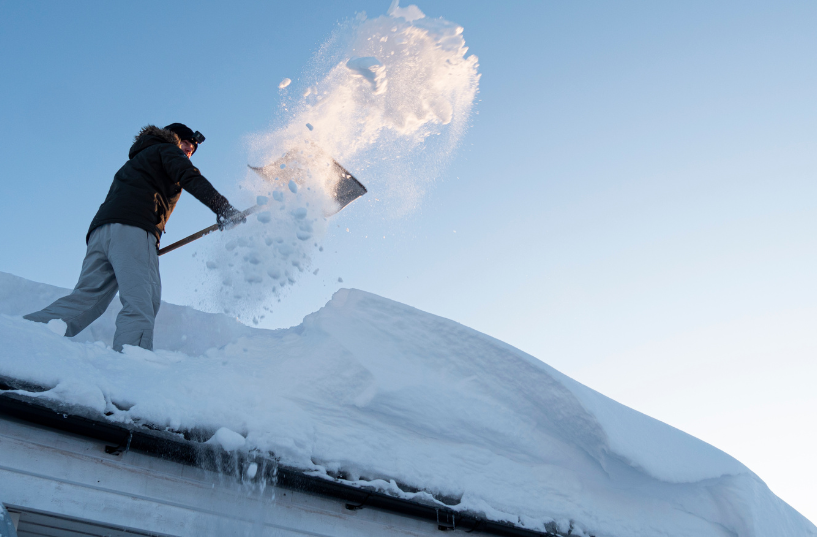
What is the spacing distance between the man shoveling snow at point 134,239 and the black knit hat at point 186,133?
37cm

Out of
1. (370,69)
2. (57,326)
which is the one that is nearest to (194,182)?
(57,326)

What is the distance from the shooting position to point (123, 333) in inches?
90.9

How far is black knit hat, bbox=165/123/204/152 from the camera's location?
3.23m

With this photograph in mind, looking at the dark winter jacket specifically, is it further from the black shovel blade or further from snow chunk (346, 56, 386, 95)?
snow chunk (346, 56, 386, 95)

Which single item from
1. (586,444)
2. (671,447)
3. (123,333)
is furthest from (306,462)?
(671,447)

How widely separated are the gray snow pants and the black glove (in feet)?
1.11

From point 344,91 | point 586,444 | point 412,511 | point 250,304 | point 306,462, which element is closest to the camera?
point 306,462

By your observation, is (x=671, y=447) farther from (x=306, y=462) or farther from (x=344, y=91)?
(x=344, y=91)

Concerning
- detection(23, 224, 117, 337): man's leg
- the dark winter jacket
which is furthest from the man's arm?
detection(23, 224, 117, 337): man's leg

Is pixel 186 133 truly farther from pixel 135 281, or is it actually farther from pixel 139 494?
pixel 139 494

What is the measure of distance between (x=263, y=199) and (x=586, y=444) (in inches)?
87.6

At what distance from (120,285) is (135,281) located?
65 millimetres

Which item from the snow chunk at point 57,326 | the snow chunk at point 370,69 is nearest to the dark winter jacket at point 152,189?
the snow chunk at point 57,326

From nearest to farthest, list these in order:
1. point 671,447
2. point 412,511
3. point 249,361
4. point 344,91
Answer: point 412,511, point 249,361, point 671,447, point 344,91
